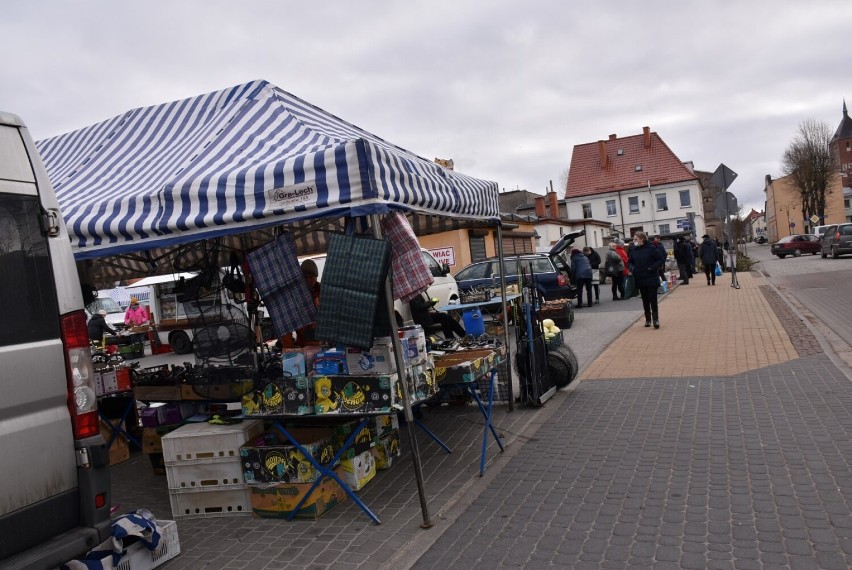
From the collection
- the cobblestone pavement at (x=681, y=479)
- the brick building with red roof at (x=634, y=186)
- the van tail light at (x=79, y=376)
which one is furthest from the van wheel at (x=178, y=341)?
the brick building with red roof at (x=634, y=186)

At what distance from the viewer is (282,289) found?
566 centimetres

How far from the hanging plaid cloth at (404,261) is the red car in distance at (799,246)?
4679 cm

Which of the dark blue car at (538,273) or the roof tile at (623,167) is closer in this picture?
the dark blue car at (538,273)

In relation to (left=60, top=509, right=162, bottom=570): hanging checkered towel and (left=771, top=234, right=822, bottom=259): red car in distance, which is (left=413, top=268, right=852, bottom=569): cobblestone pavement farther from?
(left=771, top=234, right=822, bottom=259): red car in distance

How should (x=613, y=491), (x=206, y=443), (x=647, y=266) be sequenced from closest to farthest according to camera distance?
(x=613, y=491)
(x=206, y=443)
(x=647, y=266)

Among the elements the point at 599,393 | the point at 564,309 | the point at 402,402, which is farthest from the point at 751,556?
the point at 564,309

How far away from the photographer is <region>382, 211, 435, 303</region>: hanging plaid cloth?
204 inches

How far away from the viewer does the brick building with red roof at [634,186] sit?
63.3 metres

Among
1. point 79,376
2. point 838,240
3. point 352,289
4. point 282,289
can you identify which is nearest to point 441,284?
point 282,289

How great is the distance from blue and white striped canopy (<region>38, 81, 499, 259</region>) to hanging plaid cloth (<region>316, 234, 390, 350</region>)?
292 mm

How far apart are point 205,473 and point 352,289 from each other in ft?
6.34

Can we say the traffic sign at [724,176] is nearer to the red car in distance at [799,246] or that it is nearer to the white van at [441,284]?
the white van at [441,284]

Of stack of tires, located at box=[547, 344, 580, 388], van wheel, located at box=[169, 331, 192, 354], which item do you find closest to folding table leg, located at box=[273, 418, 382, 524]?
stack of tires, located at box=[547, 344, 580, 388]

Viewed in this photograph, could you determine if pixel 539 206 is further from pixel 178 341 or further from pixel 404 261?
pixel 404 261
